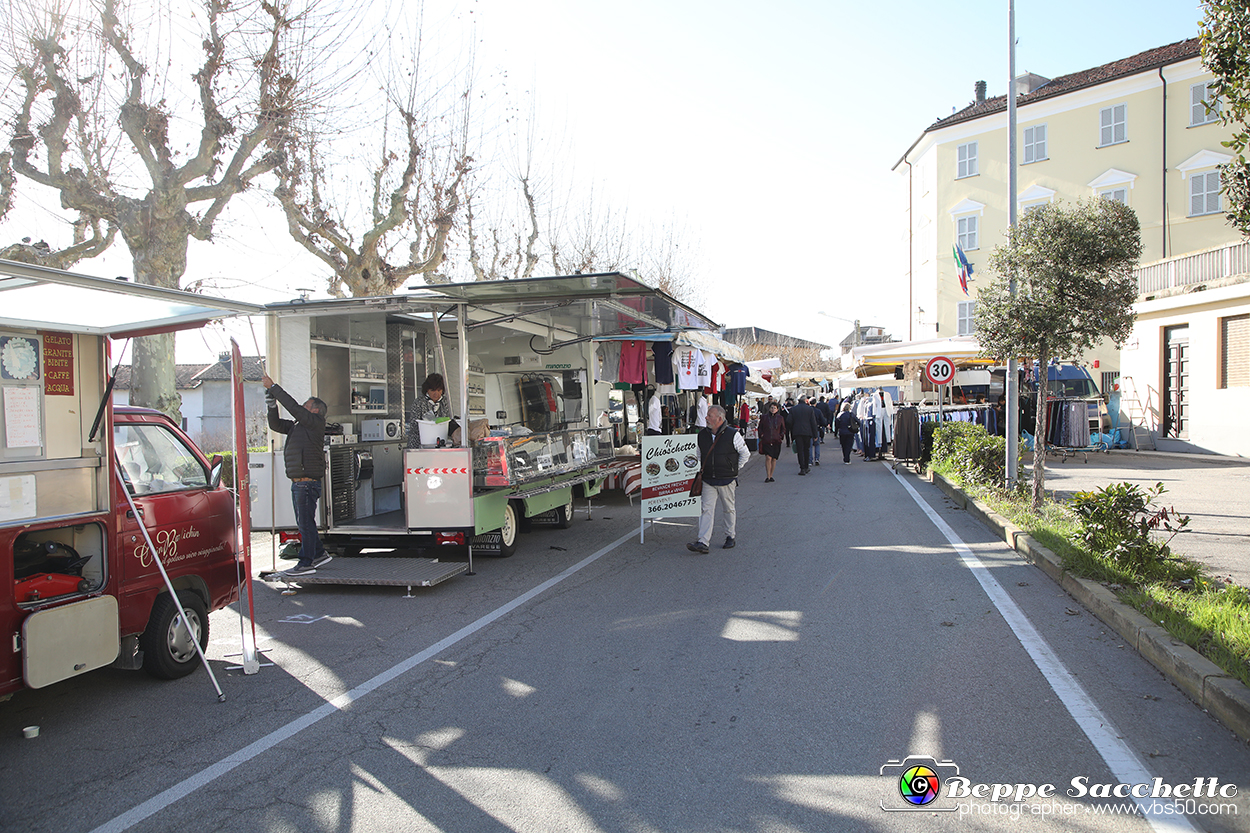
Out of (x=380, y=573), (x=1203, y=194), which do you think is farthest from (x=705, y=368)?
(x=1203, y=194)

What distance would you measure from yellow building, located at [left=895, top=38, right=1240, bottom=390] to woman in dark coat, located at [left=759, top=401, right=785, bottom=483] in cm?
1531

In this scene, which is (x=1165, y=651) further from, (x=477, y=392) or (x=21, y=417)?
(x=477, y=392)

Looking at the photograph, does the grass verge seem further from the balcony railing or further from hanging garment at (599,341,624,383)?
the balcony railing

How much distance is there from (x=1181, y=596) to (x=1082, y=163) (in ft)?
113

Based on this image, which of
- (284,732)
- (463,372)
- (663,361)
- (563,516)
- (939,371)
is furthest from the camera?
(939,371)

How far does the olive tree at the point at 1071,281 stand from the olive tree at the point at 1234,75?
19.5 feet

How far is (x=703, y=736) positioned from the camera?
14.3 ft

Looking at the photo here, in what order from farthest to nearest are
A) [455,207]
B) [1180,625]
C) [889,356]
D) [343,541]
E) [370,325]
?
[889,356] → [455,207] → [370,325] → [343,541] → [1180,625]

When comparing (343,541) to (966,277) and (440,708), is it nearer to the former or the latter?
(440,708)

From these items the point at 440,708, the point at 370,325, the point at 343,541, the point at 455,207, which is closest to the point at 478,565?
the point at 343,541

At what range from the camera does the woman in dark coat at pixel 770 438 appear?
1862 centimetres

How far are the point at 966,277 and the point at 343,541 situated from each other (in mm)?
18674

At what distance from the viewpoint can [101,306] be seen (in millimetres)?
4910

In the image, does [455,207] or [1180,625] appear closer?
[1180,625]
